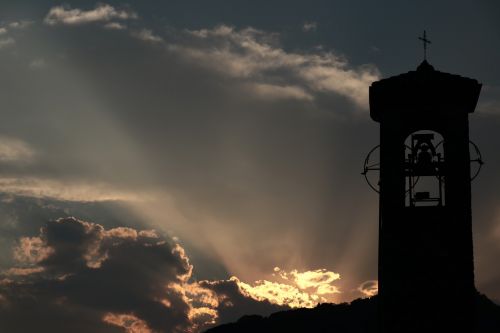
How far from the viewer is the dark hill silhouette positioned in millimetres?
142750

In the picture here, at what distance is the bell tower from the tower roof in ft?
0.09

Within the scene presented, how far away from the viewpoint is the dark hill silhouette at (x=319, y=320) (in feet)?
468

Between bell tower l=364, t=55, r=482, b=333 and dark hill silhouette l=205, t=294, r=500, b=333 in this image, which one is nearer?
bell tower l=364, t=55, r=482, b=333

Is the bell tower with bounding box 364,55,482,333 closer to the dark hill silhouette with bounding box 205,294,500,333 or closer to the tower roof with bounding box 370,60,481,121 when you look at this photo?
the tower roof with bounding box 370,60,481,121

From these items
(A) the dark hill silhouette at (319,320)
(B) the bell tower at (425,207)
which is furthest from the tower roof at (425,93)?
(A) the dark hill silhouette at (319,320)

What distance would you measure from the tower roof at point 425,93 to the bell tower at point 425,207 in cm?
3

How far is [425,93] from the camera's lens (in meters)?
21.3

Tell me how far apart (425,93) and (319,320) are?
135 m

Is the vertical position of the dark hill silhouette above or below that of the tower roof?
above

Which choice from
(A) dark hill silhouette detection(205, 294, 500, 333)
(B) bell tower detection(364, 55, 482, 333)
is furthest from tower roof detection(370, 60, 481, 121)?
(A) dark hill silhouette detection(205, 294, 500, 333)

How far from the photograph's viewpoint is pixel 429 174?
71.3ft

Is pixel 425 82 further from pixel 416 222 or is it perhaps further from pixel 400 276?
pixel 400 276

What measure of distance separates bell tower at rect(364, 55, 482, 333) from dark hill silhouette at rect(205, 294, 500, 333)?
11931 cm

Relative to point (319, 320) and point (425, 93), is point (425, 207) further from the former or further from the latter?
point (319, 320)
